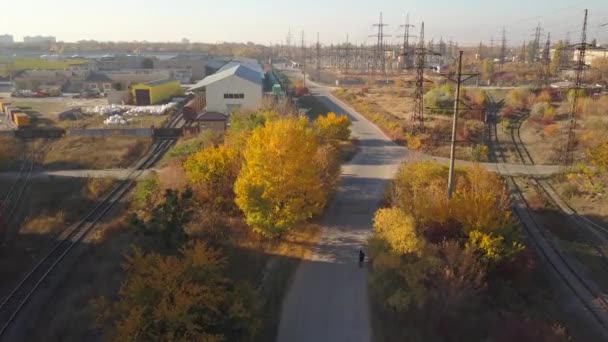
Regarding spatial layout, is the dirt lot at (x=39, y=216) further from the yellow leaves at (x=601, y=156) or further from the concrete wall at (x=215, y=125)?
the yellow leaves at (x=601, y=156)

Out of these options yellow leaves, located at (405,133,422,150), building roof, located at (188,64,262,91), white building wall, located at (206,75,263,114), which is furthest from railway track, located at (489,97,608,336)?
building roof, located at (188,64,262,91)

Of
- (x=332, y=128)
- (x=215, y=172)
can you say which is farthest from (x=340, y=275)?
(x=332, y=128)

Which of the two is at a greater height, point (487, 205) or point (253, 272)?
point (487, 205)

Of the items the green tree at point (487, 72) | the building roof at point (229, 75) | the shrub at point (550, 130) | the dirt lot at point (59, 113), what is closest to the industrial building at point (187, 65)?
the dirt lot at point (59, 113)

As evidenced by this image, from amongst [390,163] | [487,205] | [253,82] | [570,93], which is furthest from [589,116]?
[487,205]

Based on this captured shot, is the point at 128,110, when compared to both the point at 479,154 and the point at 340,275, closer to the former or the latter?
the point at 479,154

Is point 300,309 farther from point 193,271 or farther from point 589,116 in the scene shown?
point 589,116
